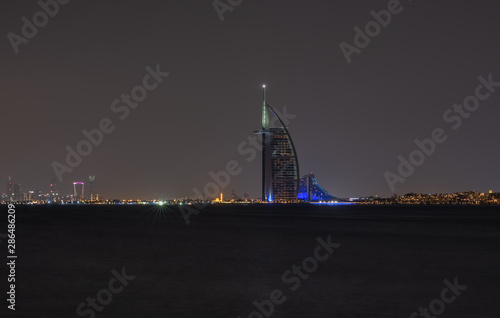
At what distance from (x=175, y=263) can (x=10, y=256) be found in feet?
42.1

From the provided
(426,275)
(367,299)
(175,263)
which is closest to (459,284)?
(426,275)

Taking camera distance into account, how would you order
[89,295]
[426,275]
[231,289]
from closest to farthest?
[89,295] < [231,289] < [426,275]

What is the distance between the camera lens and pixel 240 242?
6550 cm

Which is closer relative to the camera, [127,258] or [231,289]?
[231,289]

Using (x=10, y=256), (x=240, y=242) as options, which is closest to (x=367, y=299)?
(x=10, y=256)

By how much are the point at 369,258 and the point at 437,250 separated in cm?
1090

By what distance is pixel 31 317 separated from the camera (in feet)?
83.1

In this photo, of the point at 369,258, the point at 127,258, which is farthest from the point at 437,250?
the point at 127,258

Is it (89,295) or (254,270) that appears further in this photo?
(254,270)

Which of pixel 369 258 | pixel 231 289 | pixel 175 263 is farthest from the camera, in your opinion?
pixel 369 258

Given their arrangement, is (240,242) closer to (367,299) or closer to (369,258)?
(369,258)

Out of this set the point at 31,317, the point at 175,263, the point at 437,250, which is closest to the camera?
the point at 31,317

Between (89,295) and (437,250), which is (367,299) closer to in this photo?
(89,295)

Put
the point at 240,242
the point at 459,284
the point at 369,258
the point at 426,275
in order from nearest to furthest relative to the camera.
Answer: the point at 459,284 < the point at 426,275 < the point at 369,258 < the point at 240,242
